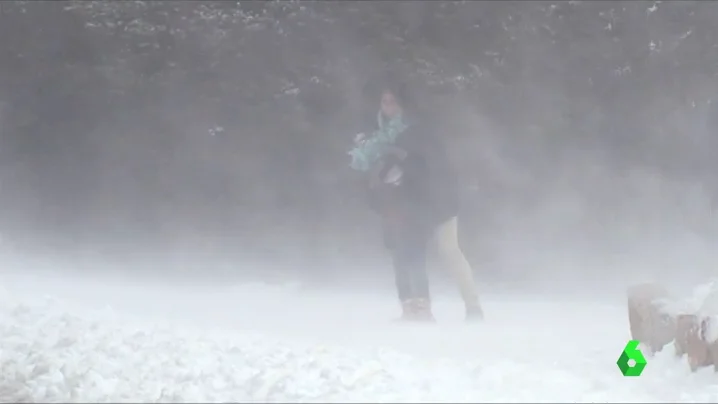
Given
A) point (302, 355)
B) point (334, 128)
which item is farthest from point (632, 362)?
point (334, 128)

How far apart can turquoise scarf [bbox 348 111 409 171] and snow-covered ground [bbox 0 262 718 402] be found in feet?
3.50

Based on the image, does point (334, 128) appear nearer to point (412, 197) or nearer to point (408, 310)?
point (412, 197)

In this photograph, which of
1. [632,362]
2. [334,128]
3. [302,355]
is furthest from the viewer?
[334,128]

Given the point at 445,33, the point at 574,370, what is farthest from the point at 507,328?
the point at 445,33

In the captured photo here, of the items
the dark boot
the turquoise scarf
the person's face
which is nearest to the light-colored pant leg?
the dark boot

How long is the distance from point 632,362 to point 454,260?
2.29 metres

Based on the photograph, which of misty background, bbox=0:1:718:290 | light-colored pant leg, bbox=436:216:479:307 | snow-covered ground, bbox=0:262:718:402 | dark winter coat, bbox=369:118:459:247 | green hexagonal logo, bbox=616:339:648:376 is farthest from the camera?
misty background, bbox=0:1:718:290

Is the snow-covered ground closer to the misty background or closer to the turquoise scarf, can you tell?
the turquoise scarf

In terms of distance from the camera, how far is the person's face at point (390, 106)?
7.23 m

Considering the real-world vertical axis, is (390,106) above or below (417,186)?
above

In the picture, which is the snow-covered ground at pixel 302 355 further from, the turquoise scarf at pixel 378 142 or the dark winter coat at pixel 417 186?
the turquoise scarf at pixel 378 142

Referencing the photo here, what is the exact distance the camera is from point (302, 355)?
509 cm

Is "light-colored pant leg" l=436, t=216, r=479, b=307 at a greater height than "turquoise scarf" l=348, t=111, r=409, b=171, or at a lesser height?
lesser

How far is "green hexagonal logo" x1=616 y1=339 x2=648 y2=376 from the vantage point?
15.8 ft
